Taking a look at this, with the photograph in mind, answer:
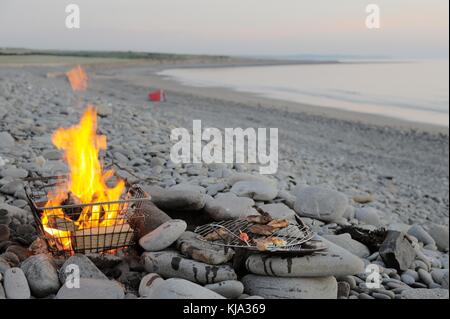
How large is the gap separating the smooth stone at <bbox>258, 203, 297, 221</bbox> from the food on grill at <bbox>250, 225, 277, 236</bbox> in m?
0.96

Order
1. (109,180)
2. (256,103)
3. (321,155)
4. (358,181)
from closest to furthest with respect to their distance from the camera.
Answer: (109,180) < (358,181) < (321,155) < (256,103)

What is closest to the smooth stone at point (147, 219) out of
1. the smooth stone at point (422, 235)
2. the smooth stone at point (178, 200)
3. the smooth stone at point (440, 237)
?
the smooth stone at point (178, 200)

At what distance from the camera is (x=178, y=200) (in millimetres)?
5656

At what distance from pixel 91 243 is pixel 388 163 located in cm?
1121

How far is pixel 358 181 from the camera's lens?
1192cm

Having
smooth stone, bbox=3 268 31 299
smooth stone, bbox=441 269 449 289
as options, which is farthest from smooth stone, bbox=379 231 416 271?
smooth stone, bbox=3 268 31 299

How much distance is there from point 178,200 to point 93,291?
1.67 metres

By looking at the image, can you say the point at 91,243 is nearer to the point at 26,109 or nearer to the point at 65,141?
the point at 65,141

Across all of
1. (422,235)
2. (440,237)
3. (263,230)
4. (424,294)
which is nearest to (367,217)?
(422,235)

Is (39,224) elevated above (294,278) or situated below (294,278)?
above

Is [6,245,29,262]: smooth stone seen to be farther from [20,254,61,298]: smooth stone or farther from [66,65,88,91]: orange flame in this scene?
[66,65,88,91]: orange flame

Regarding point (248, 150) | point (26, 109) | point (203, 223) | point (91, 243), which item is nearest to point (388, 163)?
point (248, 150)

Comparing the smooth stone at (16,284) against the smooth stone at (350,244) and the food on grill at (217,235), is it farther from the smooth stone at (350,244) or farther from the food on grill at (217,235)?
the smooth stone at (350,244)
